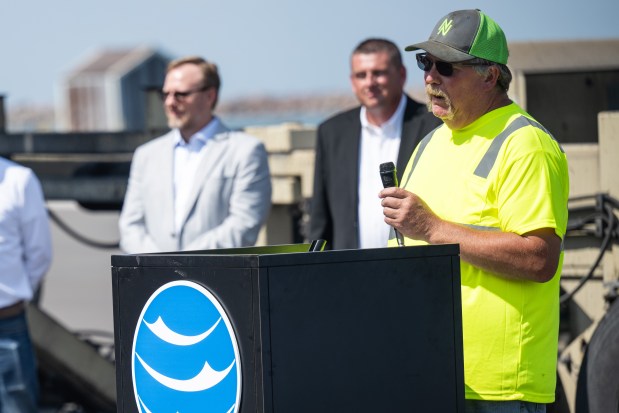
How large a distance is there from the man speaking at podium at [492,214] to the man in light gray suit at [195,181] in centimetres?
236

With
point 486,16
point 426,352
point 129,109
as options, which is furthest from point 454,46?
point 129,109

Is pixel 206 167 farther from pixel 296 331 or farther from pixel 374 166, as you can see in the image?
pixel 296 331

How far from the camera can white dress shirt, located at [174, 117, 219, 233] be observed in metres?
5.57

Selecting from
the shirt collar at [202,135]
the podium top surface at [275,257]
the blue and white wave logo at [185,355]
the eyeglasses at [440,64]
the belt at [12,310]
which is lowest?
the belt at [12,310]

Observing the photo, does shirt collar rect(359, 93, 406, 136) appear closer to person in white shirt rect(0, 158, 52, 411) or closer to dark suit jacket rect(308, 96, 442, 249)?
dark suit jacket rect(308, 96, 442, 249)

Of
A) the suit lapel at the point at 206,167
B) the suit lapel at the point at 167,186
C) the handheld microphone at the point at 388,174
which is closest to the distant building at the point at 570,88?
the suit lapel at the point at 206,167

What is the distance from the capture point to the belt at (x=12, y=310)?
18.3 ft

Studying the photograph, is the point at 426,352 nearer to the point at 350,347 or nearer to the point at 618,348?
the point at 350,347

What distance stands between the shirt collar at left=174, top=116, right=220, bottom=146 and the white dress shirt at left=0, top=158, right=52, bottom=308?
0.73m

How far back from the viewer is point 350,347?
2.72m

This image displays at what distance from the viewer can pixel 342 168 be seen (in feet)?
17.6

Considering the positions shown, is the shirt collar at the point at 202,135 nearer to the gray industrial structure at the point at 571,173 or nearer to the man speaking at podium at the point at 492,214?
the gray industrial structure at the point at 571,173

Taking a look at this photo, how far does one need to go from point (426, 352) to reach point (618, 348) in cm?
162

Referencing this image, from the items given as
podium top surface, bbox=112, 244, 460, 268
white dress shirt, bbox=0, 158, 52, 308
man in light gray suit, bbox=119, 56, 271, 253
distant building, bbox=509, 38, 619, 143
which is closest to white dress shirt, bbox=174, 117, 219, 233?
man in light gray suit, bbox=119, 56, 271, 253
